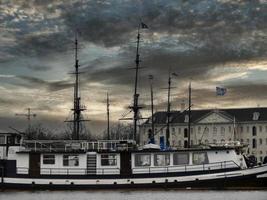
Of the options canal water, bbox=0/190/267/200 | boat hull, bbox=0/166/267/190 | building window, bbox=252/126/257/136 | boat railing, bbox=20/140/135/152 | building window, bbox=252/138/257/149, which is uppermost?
building window, bbox=252/126/257/136

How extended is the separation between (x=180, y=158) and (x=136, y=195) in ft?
25.1

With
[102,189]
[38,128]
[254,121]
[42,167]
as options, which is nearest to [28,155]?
[42,167]

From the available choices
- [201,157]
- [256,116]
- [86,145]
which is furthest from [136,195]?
[256,116]

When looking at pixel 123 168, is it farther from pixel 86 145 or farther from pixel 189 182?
pixel 189 182

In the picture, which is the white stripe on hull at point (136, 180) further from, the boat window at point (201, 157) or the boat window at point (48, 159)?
the boat window at point (48, 159)

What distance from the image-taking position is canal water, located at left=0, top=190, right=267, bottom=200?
4622cm

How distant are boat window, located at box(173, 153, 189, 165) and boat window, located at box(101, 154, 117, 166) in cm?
519

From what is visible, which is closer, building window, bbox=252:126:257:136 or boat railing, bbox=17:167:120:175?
boat railing, bbox=17:167:120:175

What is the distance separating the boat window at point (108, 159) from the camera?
55.8m

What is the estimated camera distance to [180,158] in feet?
182

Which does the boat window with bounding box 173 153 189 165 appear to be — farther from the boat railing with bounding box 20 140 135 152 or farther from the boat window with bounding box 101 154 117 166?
the boat window with bounding box 101 154 117 166

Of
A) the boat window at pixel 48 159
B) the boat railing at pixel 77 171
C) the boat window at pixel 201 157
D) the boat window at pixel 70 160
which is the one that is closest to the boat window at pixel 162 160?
the boat window at pixel 201 157

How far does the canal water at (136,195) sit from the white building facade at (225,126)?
101 meters

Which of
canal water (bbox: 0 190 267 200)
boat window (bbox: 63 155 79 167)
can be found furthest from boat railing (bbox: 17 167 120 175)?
canal water (bbox: 0 190 267 200)
